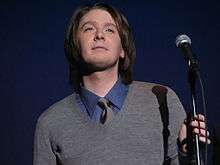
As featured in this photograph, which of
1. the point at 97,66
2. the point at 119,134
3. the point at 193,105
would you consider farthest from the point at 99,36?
the point at 193,105

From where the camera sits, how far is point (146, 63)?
2383 millimetres

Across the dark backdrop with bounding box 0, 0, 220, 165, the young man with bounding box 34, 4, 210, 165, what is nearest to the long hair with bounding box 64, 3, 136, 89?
the young man with bounding box 34, 4, 210, 165

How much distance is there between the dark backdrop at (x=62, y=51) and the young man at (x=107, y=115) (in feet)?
1.94

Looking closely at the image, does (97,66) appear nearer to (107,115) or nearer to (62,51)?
(107,115)

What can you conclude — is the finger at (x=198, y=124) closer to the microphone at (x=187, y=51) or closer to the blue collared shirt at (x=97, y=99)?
the microphone at (x=187, y=51)

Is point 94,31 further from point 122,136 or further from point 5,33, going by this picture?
point 5,33

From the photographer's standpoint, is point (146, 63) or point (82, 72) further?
point (146, 63)

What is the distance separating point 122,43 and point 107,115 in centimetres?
36

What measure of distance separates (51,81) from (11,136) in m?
0.40

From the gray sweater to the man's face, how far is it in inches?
6.8

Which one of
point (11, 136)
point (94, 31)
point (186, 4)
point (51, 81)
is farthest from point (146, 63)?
point (11, 136)

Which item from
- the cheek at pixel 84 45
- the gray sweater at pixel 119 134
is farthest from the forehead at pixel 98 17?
the gray sweater at pixel 119 134

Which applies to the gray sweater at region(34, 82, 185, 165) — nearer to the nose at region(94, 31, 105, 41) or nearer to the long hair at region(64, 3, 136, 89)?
the long hair at region(64, 3, 136, 89)

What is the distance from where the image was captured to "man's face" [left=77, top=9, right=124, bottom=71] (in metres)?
1.64
